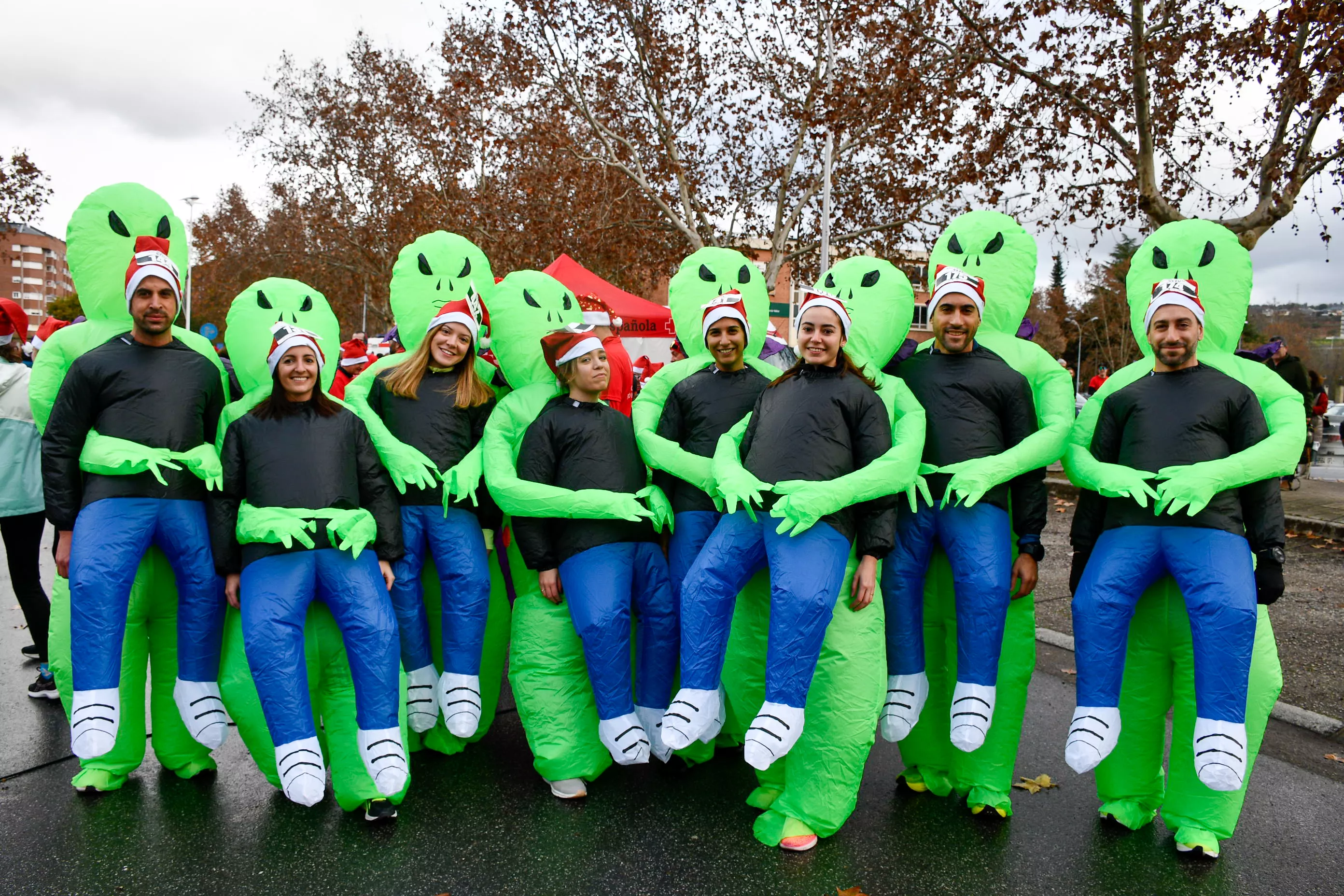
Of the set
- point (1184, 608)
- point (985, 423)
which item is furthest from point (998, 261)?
point (1184, 608)

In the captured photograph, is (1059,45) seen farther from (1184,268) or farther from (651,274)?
(651,274)

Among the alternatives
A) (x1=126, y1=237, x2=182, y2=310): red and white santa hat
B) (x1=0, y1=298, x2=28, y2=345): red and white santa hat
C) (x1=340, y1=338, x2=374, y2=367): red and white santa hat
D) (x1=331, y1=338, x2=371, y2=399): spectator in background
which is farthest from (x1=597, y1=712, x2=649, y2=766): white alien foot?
(x1=340, y1=338, x2=374, y2=367): red and white santa hat

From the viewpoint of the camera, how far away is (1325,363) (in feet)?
193

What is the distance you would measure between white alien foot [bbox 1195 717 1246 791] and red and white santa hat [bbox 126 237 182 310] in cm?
404

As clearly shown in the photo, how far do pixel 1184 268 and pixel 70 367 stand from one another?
4.18 m

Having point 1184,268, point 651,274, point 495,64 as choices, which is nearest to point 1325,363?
point 651,274

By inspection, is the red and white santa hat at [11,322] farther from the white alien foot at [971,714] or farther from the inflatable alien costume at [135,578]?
the white alien foot at [971,714]

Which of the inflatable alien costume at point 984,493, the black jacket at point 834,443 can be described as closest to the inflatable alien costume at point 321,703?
the black jacket at point 834,443

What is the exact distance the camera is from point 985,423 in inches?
140

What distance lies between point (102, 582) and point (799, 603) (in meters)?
2.52

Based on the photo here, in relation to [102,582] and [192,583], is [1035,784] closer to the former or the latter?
[192,583]

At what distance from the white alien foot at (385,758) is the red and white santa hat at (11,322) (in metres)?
3.22

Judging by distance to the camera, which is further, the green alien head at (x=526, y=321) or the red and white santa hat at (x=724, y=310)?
the green alien head at (x=526, y=321)

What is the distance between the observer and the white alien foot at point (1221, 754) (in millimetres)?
3010
